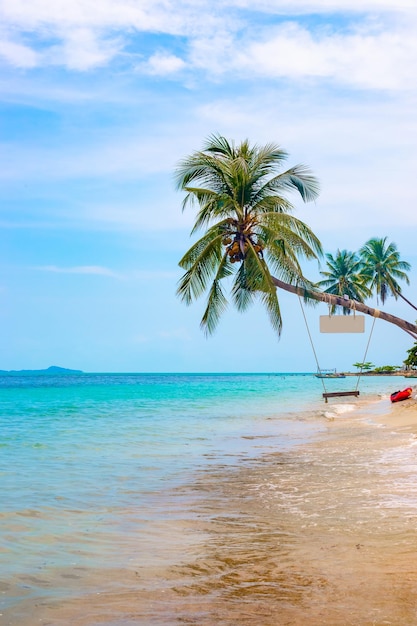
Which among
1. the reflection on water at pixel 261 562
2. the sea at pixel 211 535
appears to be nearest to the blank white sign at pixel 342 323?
the sea at pixel 211 535

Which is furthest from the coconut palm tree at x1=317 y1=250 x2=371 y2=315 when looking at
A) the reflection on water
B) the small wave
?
the reflection on water

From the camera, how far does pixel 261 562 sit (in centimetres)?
540

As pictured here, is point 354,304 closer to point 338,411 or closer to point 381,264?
point 338,411

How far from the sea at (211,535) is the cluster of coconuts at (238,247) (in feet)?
15.6

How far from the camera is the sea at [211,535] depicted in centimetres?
435

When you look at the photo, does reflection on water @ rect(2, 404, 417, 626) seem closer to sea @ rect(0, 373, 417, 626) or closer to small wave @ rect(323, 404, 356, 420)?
sea @ rect(0, 373, 417, 626)

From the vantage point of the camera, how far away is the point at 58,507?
8.00 metres

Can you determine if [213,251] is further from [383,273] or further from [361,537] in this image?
[383,273]

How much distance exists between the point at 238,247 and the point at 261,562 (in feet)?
36.6

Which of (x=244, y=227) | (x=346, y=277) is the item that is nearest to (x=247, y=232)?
(x=244, y=227)

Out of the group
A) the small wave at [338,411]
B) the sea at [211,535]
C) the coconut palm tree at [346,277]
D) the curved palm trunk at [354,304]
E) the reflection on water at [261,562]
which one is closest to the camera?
the reflection on water at [261,562]

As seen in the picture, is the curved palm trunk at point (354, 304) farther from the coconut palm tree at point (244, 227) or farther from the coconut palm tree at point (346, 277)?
the coconut palm tree at point (346, 277)

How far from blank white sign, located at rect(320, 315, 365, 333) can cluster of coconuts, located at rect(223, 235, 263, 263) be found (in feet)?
8.15

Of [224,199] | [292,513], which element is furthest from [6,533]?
[224,199]
